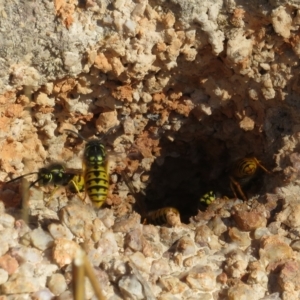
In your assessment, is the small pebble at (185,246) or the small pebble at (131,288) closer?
the small pebble at (131,288)

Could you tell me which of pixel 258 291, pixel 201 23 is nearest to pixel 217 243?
pixel 258 291

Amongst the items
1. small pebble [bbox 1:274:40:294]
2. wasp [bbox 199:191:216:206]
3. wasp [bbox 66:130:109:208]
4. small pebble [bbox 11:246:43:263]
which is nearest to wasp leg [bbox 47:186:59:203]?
wasp [bbox 66:130:109:208]

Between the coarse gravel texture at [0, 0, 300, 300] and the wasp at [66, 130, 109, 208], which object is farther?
the wasp at [66, 130, 109, 208]

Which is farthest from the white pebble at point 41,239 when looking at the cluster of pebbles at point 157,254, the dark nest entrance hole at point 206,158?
the dark nest entrance hole at point 206,158

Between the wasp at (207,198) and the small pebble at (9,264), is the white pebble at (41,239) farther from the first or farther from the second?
the wasp at (207,198)

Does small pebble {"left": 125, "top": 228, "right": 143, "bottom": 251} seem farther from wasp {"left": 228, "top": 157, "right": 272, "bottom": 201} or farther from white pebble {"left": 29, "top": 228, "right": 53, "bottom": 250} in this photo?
wasp {"left": 228, "top": 157, "right": 272, "bottom": 201}

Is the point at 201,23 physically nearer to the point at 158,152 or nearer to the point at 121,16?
the point at 121,16

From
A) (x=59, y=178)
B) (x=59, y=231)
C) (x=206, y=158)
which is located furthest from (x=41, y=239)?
(x=206, y=158)
